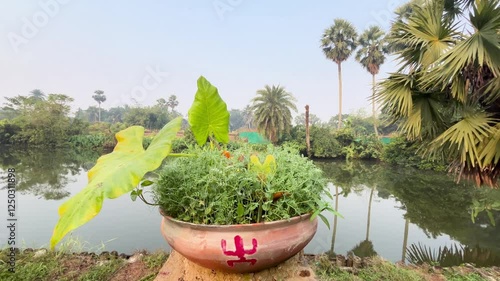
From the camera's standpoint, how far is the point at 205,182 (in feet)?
2.72

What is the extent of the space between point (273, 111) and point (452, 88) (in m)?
14.2

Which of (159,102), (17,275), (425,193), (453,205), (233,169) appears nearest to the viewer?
(233,169)

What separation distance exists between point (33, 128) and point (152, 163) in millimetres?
26051

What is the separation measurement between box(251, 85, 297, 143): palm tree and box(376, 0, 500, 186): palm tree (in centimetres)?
1320

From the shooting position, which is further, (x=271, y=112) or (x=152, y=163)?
(x=271, y=112)

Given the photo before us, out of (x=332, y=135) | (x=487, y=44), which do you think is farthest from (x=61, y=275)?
(x=332, y=135)

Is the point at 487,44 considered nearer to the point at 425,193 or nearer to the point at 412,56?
the point at 412,56

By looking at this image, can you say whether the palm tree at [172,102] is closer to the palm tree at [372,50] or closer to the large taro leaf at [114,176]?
the palm tree at [372,50]

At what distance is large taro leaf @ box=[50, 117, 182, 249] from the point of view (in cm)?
60

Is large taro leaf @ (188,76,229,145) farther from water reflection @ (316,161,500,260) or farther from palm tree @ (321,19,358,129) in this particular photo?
palm tree @ (321,19,358,129)

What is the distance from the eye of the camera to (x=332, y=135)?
17656mm

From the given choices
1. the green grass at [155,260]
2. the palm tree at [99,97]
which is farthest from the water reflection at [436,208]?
the palm tree at [99,97]

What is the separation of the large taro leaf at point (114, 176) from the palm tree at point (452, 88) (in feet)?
11.2

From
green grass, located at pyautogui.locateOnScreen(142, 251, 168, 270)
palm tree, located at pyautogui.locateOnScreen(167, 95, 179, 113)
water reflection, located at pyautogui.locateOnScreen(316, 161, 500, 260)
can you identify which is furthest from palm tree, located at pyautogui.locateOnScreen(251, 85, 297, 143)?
palm tree, located at pyautogui.locateOnScreen(167, 95, 179, 113)
